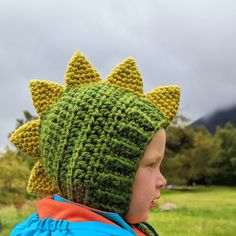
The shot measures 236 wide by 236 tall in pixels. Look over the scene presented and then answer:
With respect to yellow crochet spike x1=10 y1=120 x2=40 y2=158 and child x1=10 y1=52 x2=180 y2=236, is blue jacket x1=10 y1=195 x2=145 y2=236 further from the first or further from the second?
yellow crochet spike x1=10 y1=120 x2=40 y2=158

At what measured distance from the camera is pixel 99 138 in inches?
68.2

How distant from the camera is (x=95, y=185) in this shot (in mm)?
1726

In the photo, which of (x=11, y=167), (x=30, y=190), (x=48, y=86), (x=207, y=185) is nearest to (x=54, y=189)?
(x=30, y=190)

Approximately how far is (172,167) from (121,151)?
1940 cm

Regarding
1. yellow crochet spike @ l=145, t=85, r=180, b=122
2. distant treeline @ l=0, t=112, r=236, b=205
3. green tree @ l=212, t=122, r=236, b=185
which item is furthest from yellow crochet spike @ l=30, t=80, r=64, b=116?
green tree @ l=212, t=122, r=236, b=185

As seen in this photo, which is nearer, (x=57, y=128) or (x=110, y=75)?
(x=57, y=128)

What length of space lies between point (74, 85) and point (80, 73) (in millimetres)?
60

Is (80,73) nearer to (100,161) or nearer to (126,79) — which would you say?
(126,79)

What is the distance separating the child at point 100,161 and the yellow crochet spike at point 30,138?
0.10m

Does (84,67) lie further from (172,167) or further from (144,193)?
(172,167)

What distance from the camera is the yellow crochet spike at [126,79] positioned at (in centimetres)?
192

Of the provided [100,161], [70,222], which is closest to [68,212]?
[70,222]

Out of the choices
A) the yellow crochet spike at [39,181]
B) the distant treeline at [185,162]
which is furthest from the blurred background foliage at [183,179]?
the yellow crochet spike at [39,181]

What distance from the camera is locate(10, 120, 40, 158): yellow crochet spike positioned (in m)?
1.99
